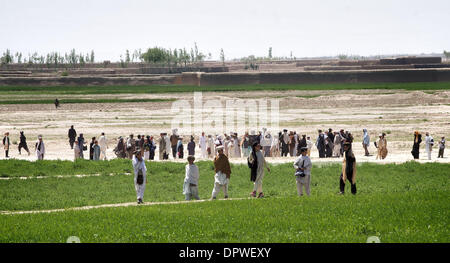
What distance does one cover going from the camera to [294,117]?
4362 cm

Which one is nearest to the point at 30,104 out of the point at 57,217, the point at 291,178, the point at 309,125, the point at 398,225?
the point at 309,125

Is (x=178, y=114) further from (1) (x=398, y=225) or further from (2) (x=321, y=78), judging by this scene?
(1) (x=398, y=225)

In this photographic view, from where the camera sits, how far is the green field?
938 centimetres

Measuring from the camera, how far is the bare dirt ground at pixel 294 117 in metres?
32.9

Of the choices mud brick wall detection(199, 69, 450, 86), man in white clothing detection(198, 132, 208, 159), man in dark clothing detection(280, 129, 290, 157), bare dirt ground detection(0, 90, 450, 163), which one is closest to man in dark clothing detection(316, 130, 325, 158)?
bare dirt ground detection(0, 90, 450, 163)

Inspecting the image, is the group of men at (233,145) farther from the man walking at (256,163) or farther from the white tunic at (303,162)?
the white tunic at (303,162)

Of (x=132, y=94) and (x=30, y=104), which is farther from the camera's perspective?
(x=132, y=94)

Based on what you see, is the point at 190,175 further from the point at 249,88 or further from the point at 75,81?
the point at 75,81

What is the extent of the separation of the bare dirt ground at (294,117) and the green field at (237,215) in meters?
7.78

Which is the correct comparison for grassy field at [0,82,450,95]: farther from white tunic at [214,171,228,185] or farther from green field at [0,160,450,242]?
white tunic at [214,171,228,185]

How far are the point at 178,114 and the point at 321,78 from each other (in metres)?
30.4

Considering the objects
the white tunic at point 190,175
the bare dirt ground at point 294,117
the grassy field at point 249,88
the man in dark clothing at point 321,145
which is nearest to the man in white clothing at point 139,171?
the white tunic at point 190,175

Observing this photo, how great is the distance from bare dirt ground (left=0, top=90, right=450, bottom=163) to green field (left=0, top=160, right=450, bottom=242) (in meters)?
7.78
